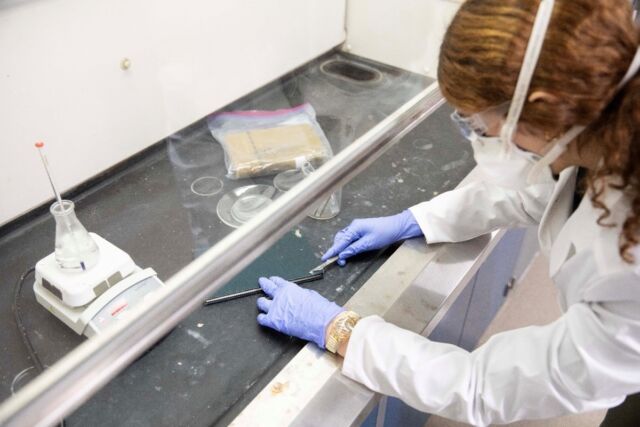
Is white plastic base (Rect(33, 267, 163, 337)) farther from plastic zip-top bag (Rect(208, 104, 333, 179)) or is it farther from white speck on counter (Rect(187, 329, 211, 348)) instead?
plastic zip-top bag (Rect(208, 104, 333, 179))

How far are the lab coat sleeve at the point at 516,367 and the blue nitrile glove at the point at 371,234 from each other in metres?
0.24

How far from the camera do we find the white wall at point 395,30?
184 cm

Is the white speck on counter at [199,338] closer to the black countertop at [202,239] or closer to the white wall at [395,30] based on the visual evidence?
the black countertop at [202,239]

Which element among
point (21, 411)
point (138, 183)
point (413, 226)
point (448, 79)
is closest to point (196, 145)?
point (138, 183)

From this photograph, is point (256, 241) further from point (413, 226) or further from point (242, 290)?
point (413, 226)

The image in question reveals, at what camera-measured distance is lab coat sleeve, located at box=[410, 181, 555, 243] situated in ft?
3.87

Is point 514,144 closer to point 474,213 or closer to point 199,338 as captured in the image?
point 474,213

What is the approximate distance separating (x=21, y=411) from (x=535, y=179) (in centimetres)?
76

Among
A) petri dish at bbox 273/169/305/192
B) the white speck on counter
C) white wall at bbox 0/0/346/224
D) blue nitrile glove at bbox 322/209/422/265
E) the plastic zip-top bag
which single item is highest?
white wall at bbox 0/0/346/224

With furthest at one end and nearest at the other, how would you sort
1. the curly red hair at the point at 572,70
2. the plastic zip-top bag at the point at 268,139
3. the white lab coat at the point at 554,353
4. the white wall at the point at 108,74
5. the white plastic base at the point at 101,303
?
the plastic zip-top bag at the point at 268,139, the white wall at the point at 108,74, the white plastic base at the point at 101,303, the white lab coat at the point at 554,353, the curly red hair at the point at 572,70

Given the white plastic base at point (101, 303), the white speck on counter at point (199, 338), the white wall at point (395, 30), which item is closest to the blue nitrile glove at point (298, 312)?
the white speck on counter at point (199, 338)

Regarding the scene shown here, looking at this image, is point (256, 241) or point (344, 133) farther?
point (344, 133)

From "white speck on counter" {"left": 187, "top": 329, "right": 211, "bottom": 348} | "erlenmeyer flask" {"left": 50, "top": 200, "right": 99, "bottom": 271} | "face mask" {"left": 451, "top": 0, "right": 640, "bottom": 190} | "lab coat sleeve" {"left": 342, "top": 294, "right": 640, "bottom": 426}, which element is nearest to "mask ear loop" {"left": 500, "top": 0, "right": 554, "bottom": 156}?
"face mask" {"left": 451, "top": 0, "right": 640, "bottom": 190}

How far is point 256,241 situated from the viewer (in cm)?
77
